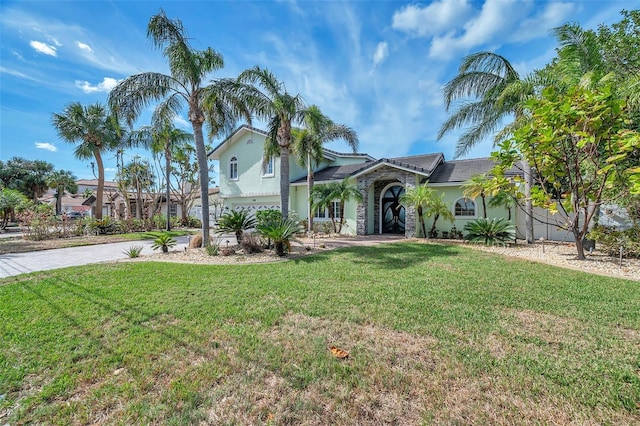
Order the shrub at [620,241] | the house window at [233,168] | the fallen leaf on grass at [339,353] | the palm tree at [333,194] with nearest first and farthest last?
the fallen leaf on grass at [339,353] → the shrub at [620,241] → the palm tree at [333,194] → the house window at [233,168]

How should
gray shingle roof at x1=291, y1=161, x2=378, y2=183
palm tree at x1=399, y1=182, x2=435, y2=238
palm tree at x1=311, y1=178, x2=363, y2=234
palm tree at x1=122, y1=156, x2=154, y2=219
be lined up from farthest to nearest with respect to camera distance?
palm tree at x1=122, y1=156, x2=154, y2=219 → gray shingle roof at x1=291, y1=161, x2=378, y2=183 → palm tree at x1=311, y1=178, x2=363, y2=234 → palm tree at x1=399, y1=182, x2=435, y2=238

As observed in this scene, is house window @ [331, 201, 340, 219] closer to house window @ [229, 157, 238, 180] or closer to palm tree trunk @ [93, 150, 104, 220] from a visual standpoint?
house window @ [229, 157, 238, 180]

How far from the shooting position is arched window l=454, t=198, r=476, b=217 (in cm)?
1583

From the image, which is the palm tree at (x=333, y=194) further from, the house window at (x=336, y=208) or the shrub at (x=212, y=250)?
the shrub at (x=212, y=250)

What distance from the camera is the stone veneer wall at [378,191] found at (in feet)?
Answer: 54.6

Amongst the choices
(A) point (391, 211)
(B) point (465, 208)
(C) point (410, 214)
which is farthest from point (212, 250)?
(B) point (465, 208)

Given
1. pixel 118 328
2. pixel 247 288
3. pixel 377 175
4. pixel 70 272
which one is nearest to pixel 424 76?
pixel 377 175

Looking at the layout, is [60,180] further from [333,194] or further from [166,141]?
[333,194]

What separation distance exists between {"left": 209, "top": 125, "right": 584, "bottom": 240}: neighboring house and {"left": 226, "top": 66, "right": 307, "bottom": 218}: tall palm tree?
11.8 feet

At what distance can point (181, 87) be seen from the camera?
39.1 ft

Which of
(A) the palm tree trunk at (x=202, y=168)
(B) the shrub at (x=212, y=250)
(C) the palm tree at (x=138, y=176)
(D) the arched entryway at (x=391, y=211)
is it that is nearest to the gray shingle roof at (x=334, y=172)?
(D) the arched entryway at (x=391, y=211)

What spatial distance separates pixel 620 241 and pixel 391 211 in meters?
11.8

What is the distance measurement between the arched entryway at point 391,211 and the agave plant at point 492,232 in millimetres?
6097

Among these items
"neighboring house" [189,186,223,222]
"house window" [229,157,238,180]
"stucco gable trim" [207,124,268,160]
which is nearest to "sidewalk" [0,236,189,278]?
"house window" [229,157,238,180]
